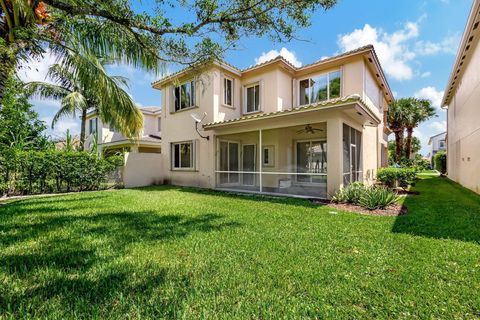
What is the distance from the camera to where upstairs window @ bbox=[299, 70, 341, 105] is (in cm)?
1309

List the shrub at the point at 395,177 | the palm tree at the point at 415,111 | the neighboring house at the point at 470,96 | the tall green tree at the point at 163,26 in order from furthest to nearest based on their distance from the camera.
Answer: the palm tree at the point at 415,111
the shrub at the point at 395,177
the neighboring house at the point at 470,96
the tall green tree at the point at 163,26

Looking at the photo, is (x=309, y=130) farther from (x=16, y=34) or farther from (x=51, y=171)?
(x=51, y=171)

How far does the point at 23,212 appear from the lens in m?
7.30

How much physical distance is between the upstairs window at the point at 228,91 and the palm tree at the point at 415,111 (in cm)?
2395

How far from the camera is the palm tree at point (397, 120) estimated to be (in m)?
28.2

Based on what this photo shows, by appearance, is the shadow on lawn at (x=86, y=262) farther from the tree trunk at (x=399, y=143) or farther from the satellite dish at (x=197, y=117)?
the tree trunk at (x=399, y=143)

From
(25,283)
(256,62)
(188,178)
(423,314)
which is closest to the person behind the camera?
(423,314)

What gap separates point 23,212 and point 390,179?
15728 mm

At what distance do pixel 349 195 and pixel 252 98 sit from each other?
866 centimetres

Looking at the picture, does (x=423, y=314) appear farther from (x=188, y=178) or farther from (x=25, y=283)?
(x=188, y=178)

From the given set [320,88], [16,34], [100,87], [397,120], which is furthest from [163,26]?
[397,120]

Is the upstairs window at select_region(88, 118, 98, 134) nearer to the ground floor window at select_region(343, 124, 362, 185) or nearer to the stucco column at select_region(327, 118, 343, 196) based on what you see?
the stucco column at select_region(327, 118, 343, 196)

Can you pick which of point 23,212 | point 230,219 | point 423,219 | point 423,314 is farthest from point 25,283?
point 423,219

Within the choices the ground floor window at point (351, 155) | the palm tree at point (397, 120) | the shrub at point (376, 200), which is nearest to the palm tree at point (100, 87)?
the ground floor window at point (351, 155)
